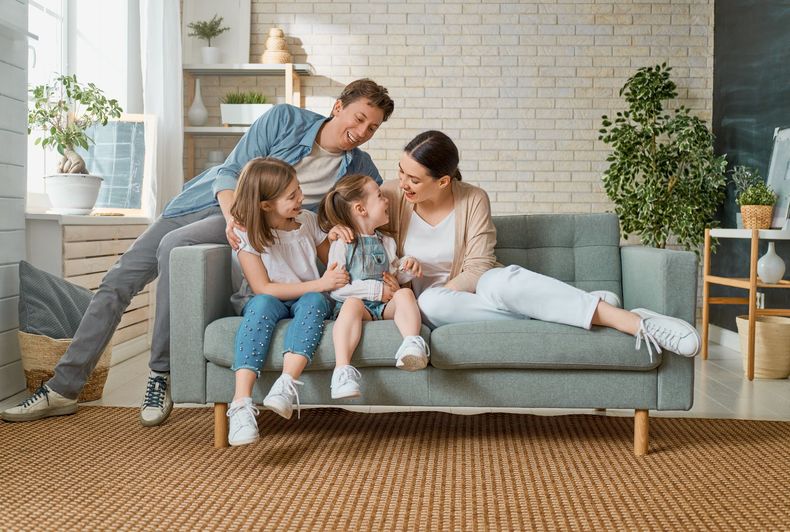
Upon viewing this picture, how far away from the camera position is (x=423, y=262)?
2803 millimetres

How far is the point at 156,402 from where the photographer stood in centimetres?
282

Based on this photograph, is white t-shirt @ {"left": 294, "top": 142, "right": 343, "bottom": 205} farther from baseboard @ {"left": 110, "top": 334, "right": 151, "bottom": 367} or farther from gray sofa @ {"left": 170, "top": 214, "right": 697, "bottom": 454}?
baseboard @ {"left": 110, "top": 334, "right": 151, "bottom": 367}

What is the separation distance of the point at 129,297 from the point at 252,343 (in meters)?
0.83

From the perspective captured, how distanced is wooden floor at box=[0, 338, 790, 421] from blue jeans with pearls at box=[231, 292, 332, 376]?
772mm

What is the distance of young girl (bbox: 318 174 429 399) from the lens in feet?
7.79

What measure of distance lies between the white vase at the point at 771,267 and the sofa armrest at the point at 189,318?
2915mm

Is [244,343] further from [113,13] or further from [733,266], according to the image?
[733,266]

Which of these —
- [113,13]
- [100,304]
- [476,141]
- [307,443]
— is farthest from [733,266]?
[113,13]

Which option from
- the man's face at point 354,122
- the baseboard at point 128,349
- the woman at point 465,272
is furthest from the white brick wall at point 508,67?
the woman at point 465,272

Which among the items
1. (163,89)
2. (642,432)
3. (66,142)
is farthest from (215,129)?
(642,432)

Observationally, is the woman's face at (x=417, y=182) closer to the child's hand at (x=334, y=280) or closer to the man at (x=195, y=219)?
the man at (x=195, y=219)

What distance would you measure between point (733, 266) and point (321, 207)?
11.0 ft

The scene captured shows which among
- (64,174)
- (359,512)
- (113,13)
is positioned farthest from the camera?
(113,13)

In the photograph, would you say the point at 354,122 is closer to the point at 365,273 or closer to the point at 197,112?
the point at 365,273
